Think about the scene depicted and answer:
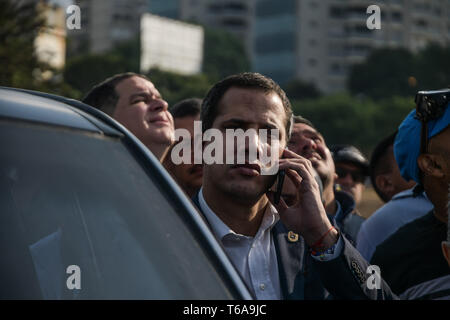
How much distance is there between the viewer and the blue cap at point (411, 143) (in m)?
2.95

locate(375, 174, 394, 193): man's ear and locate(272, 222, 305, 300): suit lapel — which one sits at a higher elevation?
locate(272, 222, 305, 300): suit lapel

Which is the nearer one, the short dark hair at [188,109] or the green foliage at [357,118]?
the short dark hair at [188,109]

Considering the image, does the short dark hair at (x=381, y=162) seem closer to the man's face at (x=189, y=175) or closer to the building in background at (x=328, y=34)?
the man's face at (x=189, y=175)

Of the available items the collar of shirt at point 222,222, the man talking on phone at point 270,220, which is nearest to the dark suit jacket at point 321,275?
the man talking on phone at point 270,220

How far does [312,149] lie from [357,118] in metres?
67.2

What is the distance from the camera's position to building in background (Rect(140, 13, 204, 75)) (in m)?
54.9

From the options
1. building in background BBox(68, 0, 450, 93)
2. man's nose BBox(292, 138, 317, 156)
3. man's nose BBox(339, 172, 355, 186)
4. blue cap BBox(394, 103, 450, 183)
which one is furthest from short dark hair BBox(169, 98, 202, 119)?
building in background BBox(68, 0, 450, 93)

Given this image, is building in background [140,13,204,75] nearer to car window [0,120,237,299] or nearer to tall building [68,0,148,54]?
car window [0,120,237,299]

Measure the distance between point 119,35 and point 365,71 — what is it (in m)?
43.7

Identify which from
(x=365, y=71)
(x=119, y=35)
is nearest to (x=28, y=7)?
(x=365, y=71)

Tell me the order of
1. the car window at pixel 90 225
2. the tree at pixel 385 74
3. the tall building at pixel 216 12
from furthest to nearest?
the tall building at pixel 216 12, the tree at pixel 385 74, the car window at pixel 90 225

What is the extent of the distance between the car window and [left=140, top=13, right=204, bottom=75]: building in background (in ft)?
172

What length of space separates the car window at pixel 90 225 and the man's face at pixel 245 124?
1.08 meters

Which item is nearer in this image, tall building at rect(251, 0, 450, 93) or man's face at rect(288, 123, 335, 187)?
man's face at rect(288, 123, 335, 187)
